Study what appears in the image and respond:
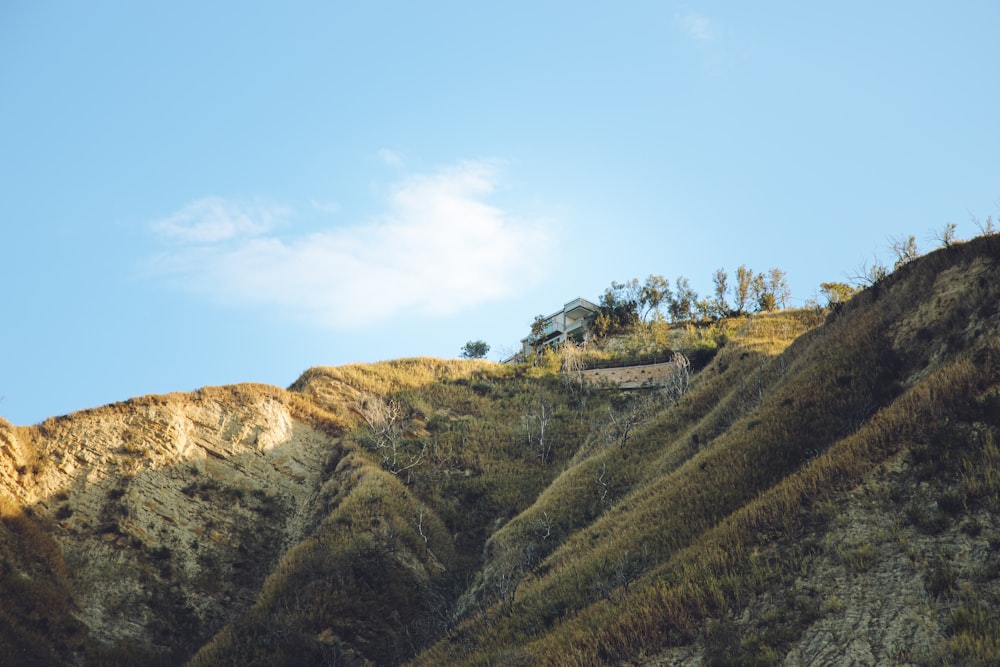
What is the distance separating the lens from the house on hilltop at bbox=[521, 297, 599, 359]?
78.9 meters

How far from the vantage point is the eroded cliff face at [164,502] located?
30.7 meters

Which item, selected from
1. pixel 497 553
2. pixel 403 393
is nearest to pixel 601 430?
pixel 497 553

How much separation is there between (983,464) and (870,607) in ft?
13.3

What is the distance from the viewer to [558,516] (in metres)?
30.6

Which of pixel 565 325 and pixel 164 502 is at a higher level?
pixel 565 325

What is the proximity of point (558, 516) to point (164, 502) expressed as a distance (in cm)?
1912

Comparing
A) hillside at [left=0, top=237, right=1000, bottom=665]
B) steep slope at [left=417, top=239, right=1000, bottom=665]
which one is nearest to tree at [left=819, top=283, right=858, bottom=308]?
hillside at [left=0, top=237, right=1000, bottom=665]

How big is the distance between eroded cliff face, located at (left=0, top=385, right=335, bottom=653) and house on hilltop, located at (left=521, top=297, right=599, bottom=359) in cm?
3980

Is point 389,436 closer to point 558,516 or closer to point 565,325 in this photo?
point 558,516

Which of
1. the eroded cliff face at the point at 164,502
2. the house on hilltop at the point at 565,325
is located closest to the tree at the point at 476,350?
the house on hilltop at the point at 565,325

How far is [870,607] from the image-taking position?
543 inches

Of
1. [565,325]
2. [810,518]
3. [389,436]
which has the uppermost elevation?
[565,325]

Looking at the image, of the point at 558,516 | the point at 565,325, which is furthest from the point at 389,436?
the point at 565,325

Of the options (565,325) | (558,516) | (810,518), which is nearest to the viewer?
(810,518)
